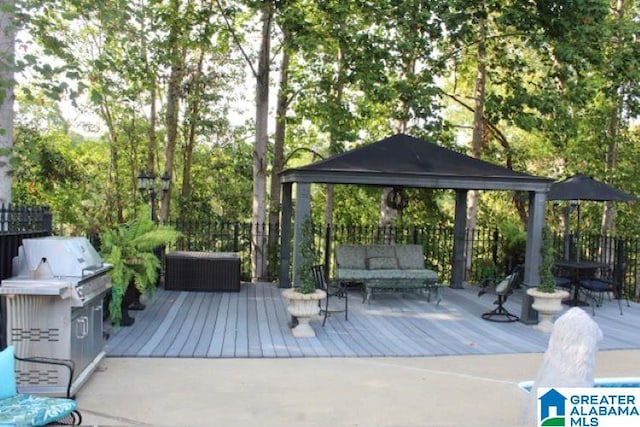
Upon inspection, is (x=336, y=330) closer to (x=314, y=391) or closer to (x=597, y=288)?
(x=314, y=391)

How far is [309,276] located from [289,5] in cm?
844

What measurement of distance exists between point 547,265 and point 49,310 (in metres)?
6.70

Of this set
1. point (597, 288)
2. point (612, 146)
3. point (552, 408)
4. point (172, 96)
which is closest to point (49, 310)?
point (552, 408)

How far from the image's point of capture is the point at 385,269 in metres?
10.2

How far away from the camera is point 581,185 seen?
10.3 metres

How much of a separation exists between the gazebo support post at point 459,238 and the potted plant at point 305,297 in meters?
5.22

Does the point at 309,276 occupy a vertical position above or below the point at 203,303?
above

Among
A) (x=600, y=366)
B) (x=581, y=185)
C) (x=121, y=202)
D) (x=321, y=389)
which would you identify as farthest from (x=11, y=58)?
(x=121, y=202)

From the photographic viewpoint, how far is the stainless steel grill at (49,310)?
14.6 feet

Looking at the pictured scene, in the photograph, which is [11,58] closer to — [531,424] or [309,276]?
[309,276]

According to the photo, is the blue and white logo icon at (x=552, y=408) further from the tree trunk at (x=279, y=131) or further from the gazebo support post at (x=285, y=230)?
the tree trunk at (x=279, y=131)

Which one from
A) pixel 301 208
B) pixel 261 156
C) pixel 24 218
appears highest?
pixel 261 156

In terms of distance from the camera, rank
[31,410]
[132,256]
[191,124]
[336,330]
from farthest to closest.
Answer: [191,124] → [336,330] → [132,256] → [31,410]

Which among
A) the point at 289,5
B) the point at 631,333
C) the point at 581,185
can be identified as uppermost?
the point at 289,5
